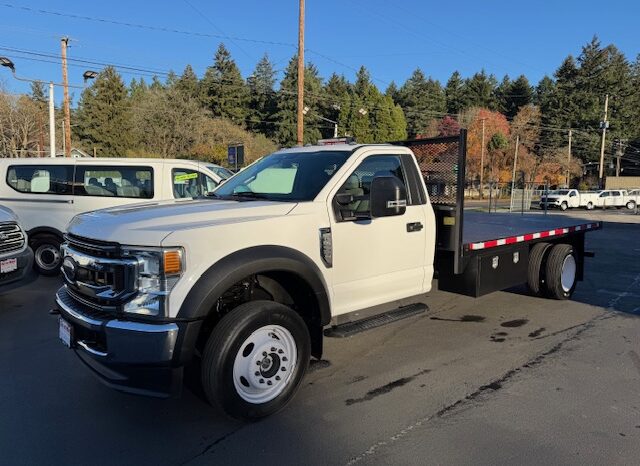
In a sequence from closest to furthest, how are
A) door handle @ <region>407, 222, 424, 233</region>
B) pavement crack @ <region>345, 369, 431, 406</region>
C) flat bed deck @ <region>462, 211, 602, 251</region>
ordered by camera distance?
pavement crack @ <region>345, 369, 431, 406</region> < door handle @ <region>407, 222, 424, 233</region> < flat bed deck @ <region>462, 211, 602, 251</region>

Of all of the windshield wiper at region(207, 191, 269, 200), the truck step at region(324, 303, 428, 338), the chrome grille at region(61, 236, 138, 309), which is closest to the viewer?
the chrome grille at region(61, 236, 138, 309)

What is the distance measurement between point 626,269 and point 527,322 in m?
5.40

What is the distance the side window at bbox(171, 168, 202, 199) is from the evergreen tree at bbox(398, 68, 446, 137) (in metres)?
76.0

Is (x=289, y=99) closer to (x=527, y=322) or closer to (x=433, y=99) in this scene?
(x=433, y=99)

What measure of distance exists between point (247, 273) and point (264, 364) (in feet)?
2.33

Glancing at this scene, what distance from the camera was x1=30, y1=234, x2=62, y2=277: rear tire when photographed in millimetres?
9312

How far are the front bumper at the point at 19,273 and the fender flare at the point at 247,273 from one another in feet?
14.4

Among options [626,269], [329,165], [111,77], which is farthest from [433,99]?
[329,165]

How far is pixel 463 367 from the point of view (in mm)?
4801

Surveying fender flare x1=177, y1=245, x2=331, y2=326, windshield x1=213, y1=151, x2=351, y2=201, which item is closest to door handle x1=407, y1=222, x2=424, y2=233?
windshield x1=213, y1=151, x2=351, y2=201

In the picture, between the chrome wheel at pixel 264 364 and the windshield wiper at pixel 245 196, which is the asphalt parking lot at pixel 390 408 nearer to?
the chrome wheel at pixel 264 364

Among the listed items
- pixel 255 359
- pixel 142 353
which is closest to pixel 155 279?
pixel 142 353

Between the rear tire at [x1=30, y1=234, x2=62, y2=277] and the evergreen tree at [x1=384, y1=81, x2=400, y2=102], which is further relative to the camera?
the evergreen tree at [x1=384, y1=81, x2=400, y2=102]

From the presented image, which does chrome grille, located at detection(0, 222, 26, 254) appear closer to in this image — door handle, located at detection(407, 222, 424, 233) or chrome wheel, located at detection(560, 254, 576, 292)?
door handle, located at detection(407, 222, 424, 233)
